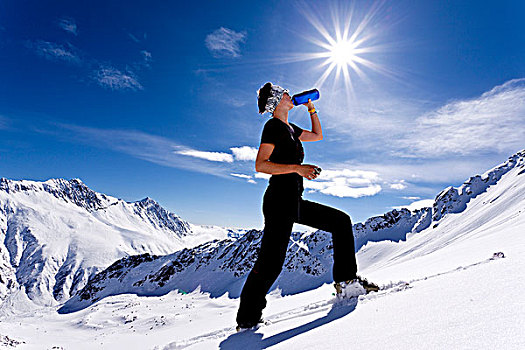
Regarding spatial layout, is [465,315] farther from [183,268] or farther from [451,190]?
[183,268]

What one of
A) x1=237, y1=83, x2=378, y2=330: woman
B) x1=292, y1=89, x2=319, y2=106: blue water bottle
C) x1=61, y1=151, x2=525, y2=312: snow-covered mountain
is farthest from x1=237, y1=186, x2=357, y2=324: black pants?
x1=61, y1=151, x2=525, y2=312: snow-covered mountain

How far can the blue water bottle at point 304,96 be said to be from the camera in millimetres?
4625

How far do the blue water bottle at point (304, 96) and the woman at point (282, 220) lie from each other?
2.14ft

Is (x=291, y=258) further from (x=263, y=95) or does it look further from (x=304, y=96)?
(x=263, y=95)

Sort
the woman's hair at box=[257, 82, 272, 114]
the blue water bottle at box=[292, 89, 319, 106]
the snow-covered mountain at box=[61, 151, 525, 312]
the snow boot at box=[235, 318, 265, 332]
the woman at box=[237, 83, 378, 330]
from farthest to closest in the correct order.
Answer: the snow-covered mountain at box=[61, 151, 525, 312] → the blue water bottle at box=[292, 89, 319, 106] → the woman's hair at box=[257, 82, 272, 114] → the snow boot at box=[235, 318, 265, 332] → the woman at box=[237, 83, 378, 330]

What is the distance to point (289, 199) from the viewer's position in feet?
12.9

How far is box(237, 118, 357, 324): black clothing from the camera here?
3.89 meters

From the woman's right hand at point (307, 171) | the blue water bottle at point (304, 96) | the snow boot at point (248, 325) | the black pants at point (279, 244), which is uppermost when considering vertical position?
the blue water bottle at point (304, 96)

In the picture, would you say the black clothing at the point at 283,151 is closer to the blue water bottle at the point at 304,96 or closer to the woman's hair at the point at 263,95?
the woman's hair at the point at 263,95

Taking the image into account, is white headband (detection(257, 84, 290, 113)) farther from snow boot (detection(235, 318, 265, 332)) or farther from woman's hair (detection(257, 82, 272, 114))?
snow boot (detection(235, 318, 265, 332))

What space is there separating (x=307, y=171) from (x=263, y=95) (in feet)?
4.45

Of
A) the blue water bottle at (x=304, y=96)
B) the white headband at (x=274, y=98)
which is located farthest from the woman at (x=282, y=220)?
the blue water bottle at (x=304, y=96)

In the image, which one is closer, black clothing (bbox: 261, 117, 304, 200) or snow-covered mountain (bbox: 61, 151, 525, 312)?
black clothing (bbox: 261, 117, 304, 200)

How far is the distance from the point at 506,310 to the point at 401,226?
11571 cm
